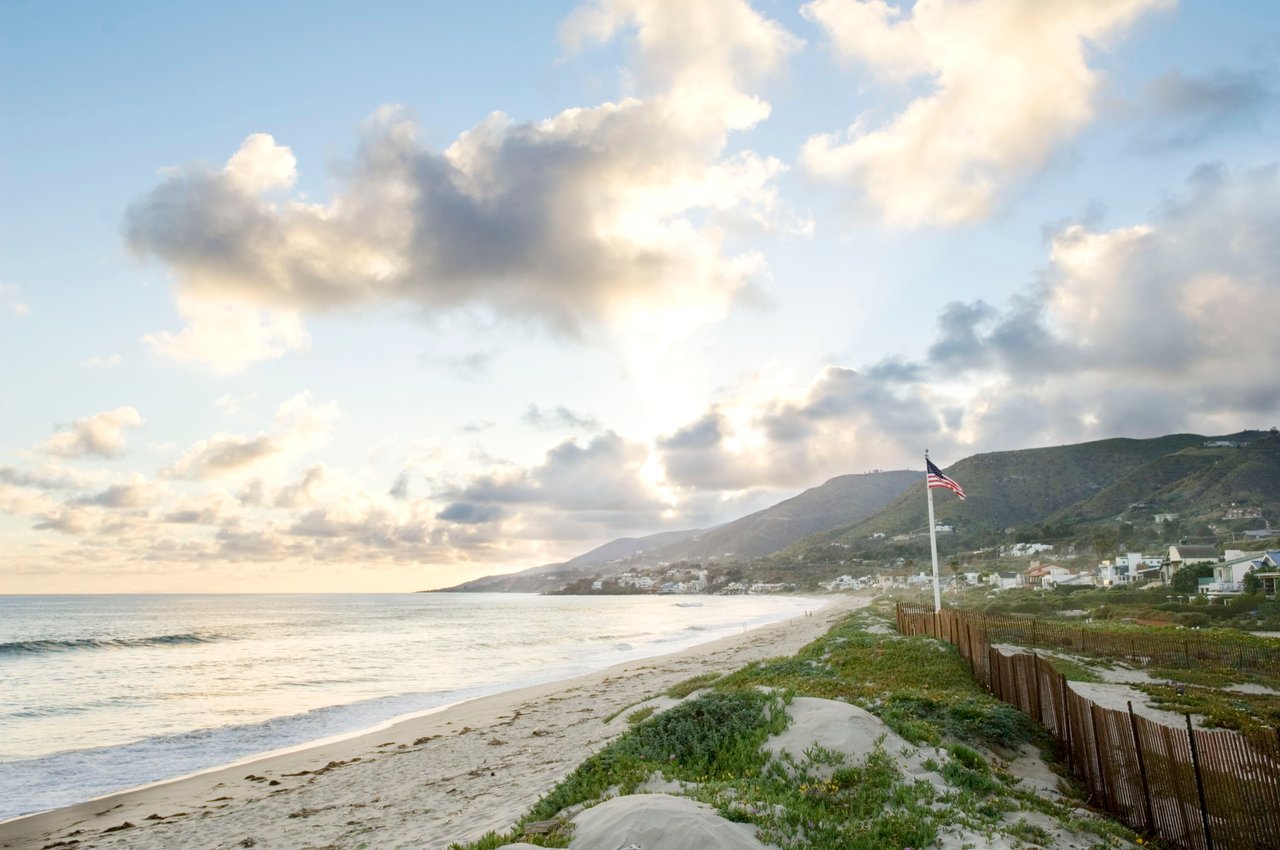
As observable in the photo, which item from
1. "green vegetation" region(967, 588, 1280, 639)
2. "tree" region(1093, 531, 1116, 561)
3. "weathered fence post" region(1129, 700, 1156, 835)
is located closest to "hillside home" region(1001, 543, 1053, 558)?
"tree" region(1093, 531, 1116, 561)

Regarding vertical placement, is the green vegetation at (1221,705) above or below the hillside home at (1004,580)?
above

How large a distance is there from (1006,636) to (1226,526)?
118 meters

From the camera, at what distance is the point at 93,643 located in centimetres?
5903

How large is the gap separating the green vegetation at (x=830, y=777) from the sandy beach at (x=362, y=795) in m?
2.10

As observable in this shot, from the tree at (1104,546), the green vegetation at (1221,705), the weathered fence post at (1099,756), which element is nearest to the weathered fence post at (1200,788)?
the weathered fence post at (1099,756)

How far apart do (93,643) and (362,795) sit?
6018 cm

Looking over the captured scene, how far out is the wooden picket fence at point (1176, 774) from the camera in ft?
25.5

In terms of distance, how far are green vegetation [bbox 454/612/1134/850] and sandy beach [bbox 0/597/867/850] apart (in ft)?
6.88

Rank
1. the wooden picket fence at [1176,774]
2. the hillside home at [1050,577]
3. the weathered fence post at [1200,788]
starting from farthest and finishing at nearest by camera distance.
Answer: the hillside home at [1050,577]
the weathered fence post at [1200,788]
the wooden picket fence at [1176,774]

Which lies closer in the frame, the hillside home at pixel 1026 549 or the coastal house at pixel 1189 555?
the coastal house at pixel 1189 555

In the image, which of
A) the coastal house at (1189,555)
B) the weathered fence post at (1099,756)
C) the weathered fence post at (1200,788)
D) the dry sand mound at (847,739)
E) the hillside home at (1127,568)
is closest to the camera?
the weathered fence post at (1200,788)

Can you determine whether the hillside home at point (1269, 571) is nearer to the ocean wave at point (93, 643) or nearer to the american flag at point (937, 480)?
the american flag at point (937, 480)

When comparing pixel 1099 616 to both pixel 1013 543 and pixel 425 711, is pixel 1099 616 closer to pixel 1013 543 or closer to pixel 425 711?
pixel 425 711

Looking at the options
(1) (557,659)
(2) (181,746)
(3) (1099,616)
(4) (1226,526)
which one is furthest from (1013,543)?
(2) (181,746)
